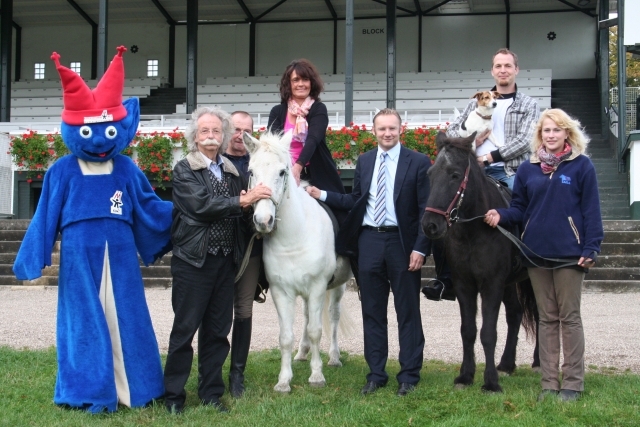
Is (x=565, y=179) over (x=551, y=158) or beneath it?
beneath

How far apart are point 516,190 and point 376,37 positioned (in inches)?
1061

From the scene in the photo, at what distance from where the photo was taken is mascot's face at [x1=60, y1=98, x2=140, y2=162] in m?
5.13

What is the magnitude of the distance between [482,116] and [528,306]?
200cm

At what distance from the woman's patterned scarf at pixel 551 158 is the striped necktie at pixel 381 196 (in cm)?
122

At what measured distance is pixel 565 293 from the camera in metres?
5.25

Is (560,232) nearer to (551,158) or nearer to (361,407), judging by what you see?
(551,158)

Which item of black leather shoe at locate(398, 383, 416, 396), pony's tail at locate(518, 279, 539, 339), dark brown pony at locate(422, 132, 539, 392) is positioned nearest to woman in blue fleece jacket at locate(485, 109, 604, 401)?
dark brown pony at locate(422, 132, 539, 392)

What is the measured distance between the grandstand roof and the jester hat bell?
25073 mm

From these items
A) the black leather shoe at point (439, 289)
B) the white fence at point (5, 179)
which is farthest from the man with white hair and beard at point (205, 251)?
the white fence at point (5, 179)

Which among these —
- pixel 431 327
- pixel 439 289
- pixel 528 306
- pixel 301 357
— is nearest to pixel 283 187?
pixel 439 289

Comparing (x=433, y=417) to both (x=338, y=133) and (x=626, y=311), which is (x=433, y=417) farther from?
(x=338, y=133)

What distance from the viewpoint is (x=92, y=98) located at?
5.22m

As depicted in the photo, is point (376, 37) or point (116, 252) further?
point (376, 37)

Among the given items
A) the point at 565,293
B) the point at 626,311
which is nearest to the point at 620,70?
the point at 626,311
